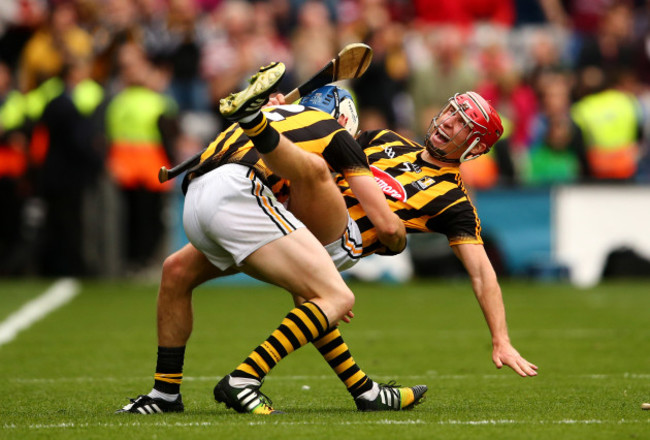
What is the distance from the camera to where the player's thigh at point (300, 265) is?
16.9 feet

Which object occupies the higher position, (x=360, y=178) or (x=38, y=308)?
(x=360, y=178)

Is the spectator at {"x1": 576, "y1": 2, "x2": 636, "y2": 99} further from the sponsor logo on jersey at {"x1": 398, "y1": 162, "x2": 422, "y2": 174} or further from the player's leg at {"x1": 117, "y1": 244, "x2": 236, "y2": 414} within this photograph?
the player's leg at {"x1": 117, "y1": 244, "x2": 236, "y2": 414}

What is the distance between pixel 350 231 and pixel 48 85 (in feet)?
30.7

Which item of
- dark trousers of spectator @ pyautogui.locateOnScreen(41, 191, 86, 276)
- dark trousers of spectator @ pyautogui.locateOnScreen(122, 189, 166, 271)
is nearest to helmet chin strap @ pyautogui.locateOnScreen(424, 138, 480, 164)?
→ dark trousers of spectator @ pyautogui.locateOnScreen(122, 189, 166, 271)

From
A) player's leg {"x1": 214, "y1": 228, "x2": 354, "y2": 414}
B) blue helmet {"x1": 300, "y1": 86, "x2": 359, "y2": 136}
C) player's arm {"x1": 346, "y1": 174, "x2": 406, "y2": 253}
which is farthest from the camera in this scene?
blue helmet {"x1": 300, "y1": 86, "x2": 359, "y2": 136}

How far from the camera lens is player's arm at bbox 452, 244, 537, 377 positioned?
5.52 m

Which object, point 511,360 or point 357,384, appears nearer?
point 511,360

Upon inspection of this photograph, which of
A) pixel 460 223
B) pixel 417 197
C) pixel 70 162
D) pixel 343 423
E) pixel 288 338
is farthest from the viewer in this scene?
pixel 70 162

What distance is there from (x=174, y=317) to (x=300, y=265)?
33.1 inches

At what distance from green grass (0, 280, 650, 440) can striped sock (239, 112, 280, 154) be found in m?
1.16

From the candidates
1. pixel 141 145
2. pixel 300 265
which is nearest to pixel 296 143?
pixel 300 265

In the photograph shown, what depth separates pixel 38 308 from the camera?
1123 cm

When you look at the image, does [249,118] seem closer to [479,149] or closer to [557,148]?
[479,149]

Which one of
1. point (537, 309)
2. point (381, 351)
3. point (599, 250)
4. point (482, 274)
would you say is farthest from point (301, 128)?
point (599, 250)
